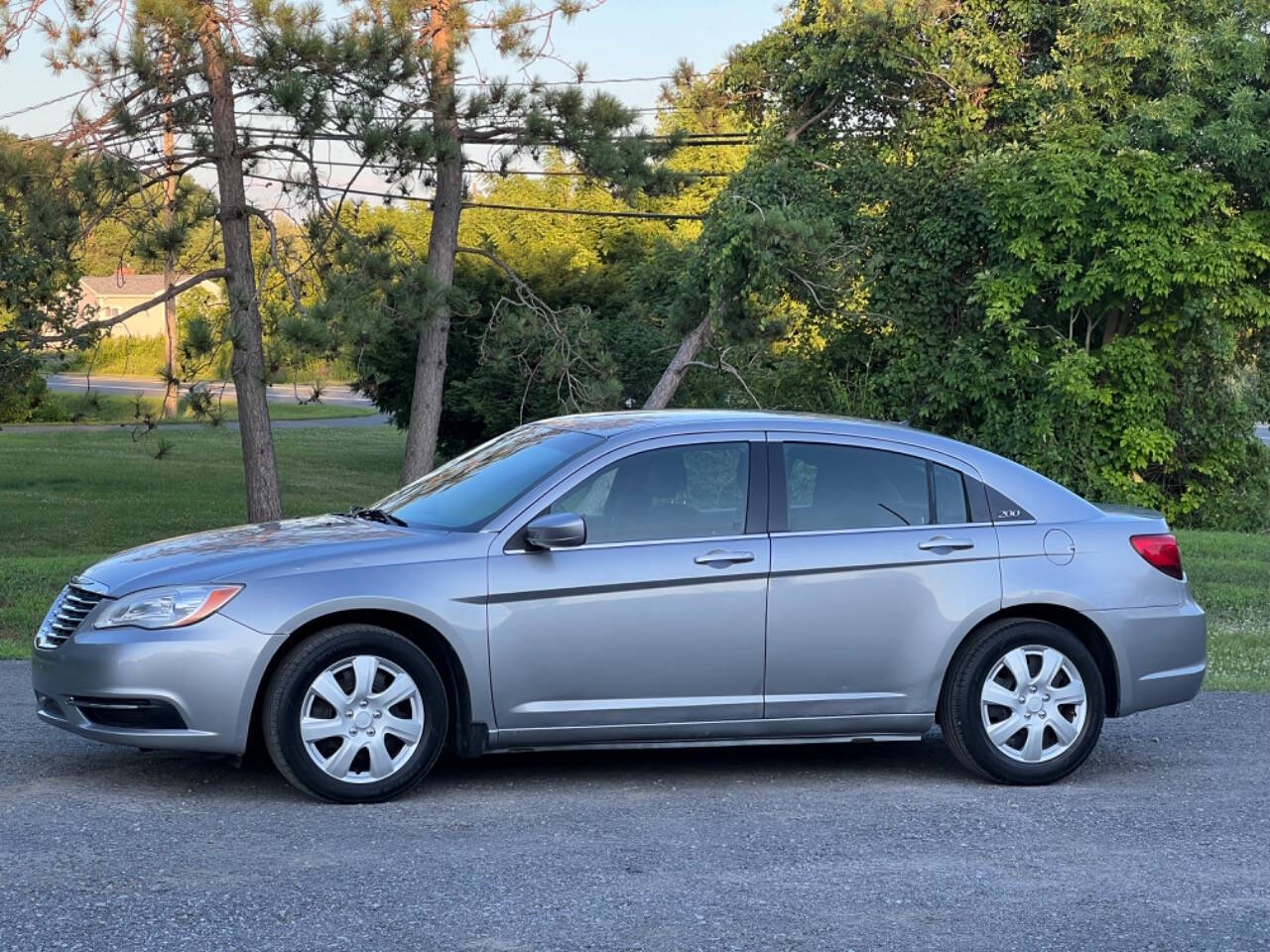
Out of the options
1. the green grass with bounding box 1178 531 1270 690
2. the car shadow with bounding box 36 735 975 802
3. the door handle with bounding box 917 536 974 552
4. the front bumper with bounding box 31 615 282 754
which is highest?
the door handle with bounding box 917 536 974 552

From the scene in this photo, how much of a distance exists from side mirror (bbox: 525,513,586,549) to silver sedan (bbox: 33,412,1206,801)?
1 cm

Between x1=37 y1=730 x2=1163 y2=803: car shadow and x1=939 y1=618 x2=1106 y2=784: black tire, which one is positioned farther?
x1=939 y1=618 x2=1106 y2=784: black tire

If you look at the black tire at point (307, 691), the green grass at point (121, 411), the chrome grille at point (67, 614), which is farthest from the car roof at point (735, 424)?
the green grass at point (121, 411)

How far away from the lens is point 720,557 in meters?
6.91

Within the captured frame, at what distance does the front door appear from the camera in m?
6.69

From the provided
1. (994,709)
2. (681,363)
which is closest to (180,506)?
(681,363)

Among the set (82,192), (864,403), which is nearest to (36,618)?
(82,192)

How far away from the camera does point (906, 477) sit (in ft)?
24.2

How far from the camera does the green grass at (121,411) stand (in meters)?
18.2

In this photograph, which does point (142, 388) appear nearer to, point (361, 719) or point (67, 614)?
point (67, 614)

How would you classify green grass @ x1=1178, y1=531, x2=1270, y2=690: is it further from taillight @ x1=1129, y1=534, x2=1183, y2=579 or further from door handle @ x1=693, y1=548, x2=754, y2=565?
door handle @ x1=693, y1=548, x2=754, y2=565

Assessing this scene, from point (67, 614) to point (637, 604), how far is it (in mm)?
2313

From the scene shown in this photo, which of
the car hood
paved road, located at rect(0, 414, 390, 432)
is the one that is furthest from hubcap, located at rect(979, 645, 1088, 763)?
paved road, located at rect(0, 414, 390, 432)

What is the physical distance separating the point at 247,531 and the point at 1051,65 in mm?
20146
